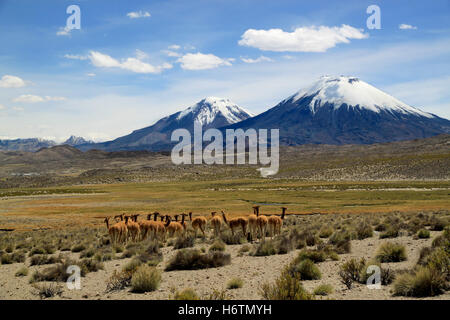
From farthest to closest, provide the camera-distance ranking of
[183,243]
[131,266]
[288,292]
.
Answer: [183,243] < [131,266] < [288,292]

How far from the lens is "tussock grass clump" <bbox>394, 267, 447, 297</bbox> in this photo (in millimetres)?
9258

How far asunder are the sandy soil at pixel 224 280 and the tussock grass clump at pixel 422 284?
24cm

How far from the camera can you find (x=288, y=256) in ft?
49.8

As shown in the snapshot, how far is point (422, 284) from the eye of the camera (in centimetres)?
929

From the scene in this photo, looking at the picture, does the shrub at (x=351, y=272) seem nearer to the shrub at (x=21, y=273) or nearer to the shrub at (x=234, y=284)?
the shrub at (x=234, y=284)

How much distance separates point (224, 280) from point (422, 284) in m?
5.27

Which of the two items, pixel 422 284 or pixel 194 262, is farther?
pixel 194 262

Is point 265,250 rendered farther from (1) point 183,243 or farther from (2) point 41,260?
(2) point 41,260

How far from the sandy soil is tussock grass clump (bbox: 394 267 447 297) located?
0.24 m

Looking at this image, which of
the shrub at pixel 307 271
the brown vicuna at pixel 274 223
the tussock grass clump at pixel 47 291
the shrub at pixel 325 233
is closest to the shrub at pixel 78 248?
the tussock grass clump at pixel 47 291

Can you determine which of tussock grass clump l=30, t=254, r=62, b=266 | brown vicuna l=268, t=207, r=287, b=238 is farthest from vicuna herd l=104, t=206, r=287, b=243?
tussock grass clump l=30, t=254, r=62, b=266

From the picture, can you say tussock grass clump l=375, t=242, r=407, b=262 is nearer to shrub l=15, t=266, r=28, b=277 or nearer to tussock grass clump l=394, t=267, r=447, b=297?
tussock grass clump l=394, t=267, r=447, b=297

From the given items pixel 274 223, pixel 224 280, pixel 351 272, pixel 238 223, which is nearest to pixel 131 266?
pixel 224 280
